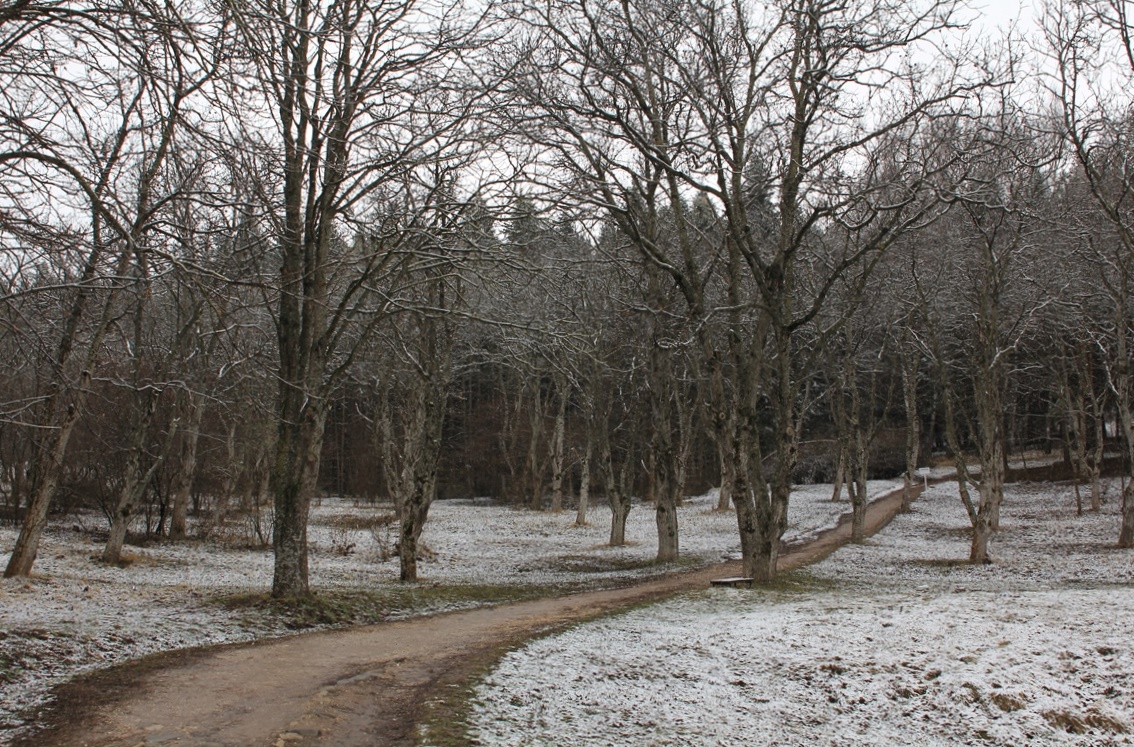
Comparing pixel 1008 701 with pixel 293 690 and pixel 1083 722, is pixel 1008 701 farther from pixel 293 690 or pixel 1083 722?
pixel 293 690

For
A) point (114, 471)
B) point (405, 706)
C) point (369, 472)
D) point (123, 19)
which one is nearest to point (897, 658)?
point (405, 706)

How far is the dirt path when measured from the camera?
5.59m

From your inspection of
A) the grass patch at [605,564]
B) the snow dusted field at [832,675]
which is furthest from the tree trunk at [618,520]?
the snow dusted field at [832,675]

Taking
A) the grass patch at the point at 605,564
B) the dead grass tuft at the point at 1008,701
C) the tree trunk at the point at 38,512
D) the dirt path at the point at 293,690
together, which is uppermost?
the tree trunk at the point at 38,512

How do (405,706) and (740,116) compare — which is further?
(740,116)

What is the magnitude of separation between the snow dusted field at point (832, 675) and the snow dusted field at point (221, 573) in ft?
11.3

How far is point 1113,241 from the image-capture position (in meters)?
Answer: 18.3

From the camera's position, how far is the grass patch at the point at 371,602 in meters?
9.98

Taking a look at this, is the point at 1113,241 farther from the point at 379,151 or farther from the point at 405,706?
the point at 405,706

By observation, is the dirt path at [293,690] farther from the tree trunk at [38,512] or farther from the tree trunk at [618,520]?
the tree trunk at [618,520]

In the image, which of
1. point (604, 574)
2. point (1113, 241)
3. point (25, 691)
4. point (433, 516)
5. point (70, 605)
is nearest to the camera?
point (25, 691)

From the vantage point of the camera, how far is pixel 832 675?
7145 millimetres

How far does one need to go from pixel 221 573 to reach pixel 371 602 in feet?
18.8

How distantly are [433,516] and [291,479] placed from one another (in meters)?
23.4
